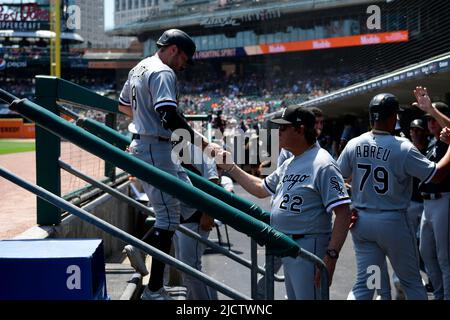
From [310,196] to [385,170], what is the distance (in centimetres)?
88

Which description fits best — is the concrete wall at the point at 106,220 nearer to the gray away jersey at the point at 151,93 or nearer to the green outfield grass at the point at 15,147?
the gray away jersey at the point at 151,93

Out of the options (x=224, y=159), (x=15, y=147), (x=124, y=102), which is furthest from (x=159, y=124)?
(x=15, y=147)

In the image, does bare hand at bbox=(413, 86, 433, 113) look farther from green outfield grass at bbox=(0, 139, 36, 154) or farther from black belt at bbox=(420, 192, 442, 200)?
green outfield grass at bbox=(0, 139, 36, 154)

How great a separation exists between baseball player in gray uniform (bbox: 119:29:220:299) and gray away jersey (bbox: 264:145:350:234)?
1.78 feet

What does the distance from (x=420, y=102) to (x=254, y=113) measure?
1321 inches

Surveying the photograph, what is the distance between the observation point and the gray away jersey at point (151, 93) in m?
3.23

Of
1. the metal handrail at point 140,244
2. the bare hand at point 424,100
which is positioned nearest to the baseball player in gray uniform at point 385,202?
the bare hand at point 424,100

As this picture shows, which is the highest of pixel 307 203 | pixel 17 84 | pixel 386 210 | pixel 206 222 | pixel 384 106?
pixel 17 84

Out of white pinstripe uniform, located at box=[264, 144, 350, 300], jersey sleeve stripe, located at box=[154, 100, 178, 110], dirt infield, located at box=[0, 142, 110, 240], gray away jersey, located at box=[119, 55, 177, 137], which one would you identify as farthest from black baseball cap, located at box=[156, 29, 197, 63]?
dirt infield, located at box=[0, 142, 110, 240]

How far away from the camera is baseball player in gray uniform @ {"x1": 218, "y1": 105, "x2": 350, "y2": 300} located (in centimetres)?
303

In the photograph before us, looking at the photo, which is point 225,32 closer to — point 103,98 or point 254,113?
point 254,113

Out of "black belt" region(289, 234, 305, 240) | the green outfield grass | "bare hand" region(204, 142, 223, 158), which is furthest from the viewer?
the green outfield grass

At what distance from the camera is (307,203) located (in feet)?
10.3

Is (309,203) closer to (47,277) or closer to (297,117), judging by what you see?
(297,117)
